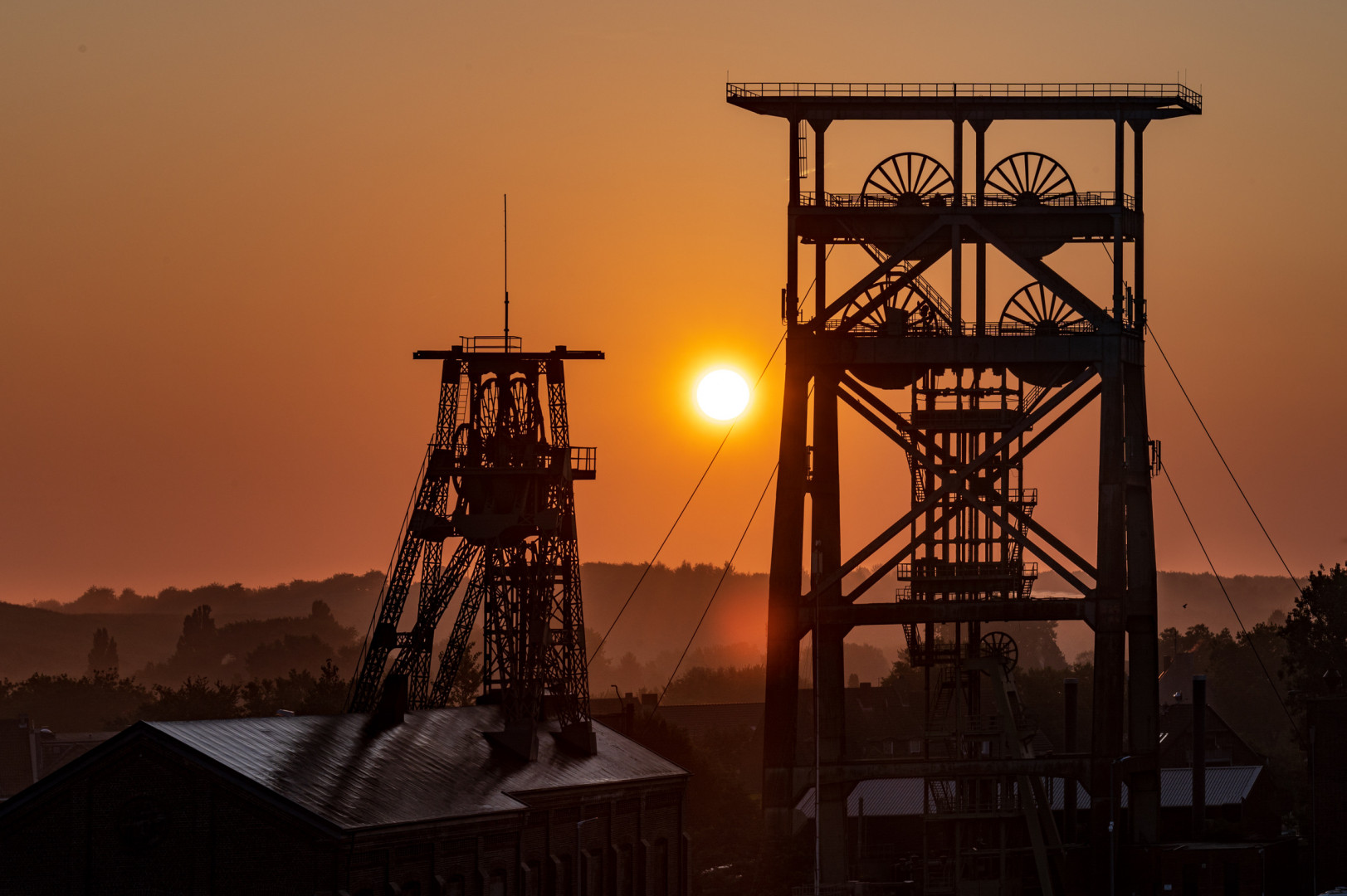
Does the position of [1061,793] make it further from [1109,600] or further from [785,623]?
[785,623]

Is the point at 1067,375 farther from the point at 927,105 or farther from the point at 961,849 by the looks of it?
the point at 961,849

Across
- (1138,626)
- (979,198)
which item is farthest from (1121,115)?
(1138,626)

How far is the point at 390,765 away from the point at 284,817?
23.1 ft

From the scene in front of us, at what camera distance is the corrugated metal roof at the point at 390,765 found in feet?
146

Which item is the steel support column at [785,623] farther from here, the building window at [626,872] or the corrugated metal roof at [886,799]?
the corrugated metal roof at [886,799]

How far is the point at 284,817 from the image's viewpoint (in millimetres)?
42688

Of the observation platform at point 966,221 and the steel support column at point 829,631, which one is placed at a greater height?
the observation platform at point 966,221

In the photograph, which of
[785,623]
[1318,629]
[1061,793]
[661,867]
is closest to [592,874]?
[661,867]

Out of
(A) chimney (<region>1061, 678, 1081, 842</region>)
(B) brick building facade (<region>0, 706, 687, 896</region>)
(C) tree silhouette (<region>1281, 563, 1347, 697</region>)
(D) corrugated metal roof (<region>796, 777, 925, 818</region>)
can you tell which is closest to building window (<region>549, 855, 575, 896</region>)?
(B) brick building facade (<region>0, 706, 687, 896</region>)

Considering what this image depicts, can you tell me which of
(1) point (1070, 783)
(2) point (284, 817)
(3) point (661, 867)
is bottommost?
(3) point (661, 867)

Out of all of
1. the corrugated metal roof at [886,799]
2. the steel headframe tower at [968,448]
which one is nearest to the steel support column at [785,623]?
the steel headframe tower at [968,448]

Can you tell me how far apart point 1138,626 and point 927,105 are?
15.3 m

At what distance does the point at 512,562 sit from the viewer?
194ft

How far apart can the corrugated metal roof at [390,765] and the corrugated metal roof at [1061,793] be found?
21990mm
